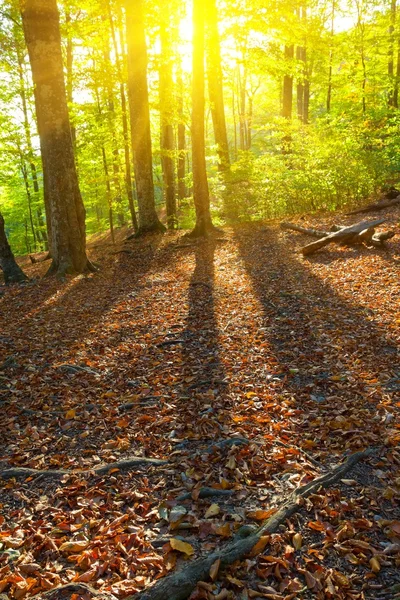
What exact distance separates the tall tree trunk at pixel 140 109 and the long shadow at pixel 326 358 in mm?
6872

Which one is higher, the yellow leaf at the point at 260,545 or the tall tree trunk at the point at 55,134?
the tall tree trunk at the point at 55,134

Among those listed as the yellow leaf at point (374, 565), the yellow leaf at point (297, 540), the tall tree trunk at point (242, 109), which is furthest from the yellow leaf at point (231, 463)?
the tall tree trunk at point (242, 109)

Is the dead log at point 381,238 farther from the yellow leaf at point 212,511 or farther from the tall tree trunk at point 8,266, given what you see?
the tall tree trunk at point 8,266

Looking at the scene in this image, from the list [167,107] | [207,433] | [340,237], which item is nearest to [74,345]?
[207,433]

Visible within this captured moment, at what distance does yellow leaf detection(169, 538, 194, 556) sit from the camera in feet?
8.21

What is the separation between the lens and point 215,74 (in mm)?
14906

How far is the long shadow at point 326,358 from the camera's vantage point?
12.4ft

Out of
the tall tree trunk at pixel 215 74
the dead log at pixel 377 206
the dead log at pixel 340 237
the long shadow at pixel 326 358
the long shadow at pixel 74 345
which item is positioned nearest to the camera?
the long shadow at pixel 326 358

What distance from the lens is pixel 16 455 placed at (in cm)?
362

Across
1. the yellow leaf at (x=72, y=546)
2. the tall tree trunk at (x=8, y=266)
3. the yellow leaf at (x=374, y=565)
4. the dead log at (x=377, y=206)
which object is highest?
the dead log at (x=377, y=206)

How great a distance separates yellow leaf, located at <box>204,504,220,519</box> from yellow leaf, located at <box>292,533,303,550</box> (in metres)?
0.57

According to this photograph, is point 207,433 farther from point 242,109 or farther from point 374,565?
point 242,109

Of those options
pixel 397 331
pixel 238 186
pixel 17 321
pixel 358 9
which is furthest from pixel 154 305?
pixel 358 9

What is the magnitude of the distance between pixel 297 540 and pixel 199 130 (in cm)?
1212
